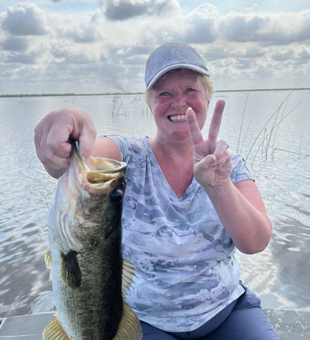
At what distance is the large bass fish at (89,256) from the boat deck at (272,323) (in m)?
1.38

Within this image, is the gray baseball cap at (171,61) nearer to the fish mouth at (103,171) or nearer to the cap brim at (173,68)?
the cap brim at (173,68)

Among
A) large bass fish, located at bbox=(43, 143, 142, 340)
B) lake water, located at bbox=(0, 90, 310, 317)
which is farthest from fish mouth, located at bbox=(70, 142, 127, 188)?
lake water, located at bbox=(0, 90, 310, 317)

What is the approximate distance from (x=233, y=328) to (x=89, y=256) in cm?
141

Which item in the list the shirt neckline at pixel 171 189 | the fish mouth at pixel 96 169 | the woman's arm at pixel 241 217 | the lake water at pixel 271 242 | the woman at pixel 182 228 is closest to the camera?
the fish mouth at pixel 96 169

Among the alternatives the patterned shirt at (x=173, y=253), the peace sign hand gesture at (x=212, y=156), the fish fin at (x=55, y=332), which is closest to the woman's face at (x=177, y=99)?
the patterned shirt at (x=173, y=253)

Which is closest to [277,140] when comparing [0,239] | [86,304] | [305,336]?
[0,239]

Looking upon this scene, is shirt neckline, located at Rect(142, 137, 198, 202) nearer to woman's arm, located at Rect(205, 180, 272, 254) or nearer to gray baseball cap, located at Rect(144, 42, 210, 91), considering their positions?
woman's arm, located at Rect(205, 180, 272, 254)

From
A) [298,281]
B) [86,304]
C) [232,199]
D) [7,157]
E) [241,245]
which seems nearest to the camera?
[86,304]

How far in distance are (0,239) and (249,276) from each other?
4.48 m

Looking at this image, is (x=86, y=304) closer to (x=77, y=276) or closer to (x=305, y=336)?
(x=77, y=276)

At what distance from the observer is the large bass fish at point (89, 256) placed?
177 cm

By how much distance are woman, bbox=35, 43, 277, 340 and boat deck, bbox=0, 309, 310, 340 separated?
69 cm

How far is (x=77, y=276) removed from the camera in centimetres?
194

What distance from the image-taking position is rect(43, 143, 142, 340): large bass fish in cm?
177
